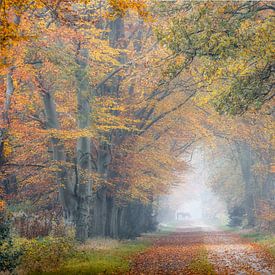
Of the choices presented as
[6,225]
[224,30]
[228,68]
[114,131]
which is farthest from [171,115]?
[6,225]

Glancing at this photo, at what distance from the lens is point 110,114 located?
2394 cm

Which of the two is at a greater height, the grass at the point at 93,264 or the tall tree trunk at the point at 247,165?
the tall tree trunk at the point at 247,165

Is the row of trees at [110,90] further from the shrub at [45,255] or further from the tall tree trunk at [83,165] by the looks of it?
the shrub at [45,255]

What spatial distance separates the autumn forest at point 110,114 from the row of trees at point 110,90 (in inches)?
3.0

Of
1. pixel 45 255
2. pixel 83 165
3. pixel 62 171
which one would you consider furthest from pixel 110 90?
pixel 45 255

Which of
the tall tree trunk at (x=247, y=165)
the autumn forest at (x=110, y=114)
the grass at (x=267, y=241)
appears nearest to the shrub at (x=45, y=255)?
the autumn forest at (x=110, y=114)

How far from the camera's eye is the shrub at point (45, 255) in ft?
44.6

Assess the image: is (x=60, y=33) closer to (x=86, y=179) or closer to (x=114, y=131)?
(x=86, y=179)

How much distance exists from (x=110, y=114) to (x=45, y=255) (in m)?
10.5

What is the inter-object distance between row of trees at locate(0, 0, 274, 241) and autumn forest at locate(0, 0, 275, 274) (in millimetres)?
76

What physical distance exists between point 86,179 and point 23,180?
384 cm

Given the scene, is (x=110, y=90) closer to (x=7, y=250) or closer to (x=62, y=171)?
(x=62, y=171)

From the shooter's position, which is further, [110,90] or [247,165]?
[247,165]

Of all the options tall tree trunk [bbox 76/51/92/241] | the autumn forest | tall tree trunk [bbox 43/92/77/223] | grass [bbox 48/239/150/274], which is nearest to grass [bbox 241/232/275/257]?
the autumn forest
